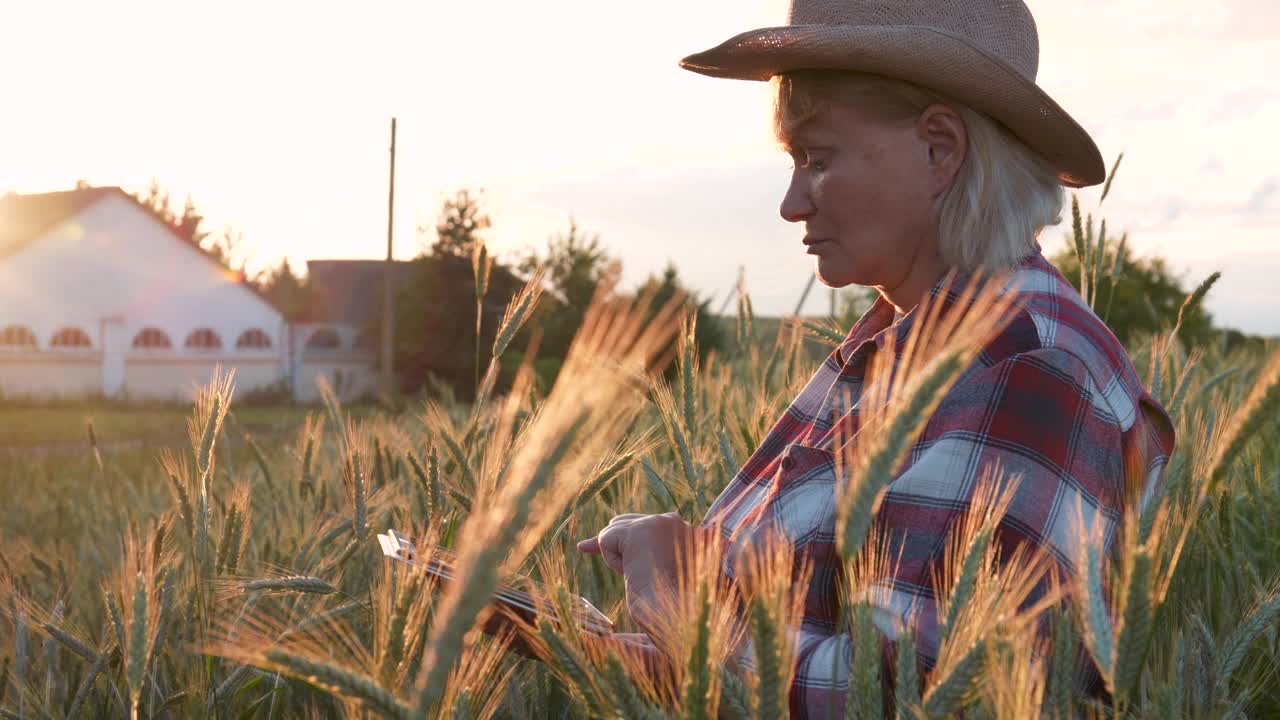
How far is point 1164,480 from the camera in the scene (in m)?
1.86

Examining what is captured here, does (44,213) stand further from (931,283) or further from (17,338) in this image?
(931,283)

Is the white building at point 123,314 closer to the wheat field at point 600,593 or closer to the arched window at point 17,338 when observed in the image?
the arched window at point 17,338

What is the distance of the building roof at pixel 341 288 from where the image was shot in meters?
46.5

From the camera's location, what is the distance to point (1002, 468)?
1.53 metres

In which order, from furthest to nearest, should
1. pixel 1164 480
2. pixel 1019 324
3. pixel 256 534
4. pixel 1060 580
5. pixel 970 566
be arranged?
pixel 256 534 → pixel 1164 480 → pixel 1019 324 → pixel 1060 580 → pixel 970 566

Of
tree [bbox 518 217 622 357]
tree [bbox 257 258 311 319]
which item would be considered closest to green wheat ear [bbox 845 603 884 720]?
tree [bbox 518 217 622 357]

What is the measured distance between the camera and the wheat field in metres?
0.99

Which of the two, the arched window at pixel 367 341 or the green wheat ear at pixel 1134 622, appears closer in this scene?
the green wheat ear at pixel 1134 622

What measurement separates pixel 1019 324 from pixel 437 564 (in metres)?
0.95

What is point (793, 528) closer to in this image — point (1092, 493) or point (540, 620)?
point (1092, 493)

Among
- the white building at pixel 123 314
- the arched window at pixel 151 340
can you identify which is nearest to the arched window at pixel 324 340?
the white building at pixel 123 314

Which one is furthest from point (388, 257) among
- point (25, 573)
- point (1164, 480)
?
point (1164, 480)

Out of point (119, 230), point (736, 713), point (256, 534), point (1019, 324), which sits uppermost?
point (119, 230)

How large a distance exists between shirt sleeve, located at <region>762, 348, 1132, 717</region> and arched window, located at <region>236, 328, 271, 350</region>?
118ft
